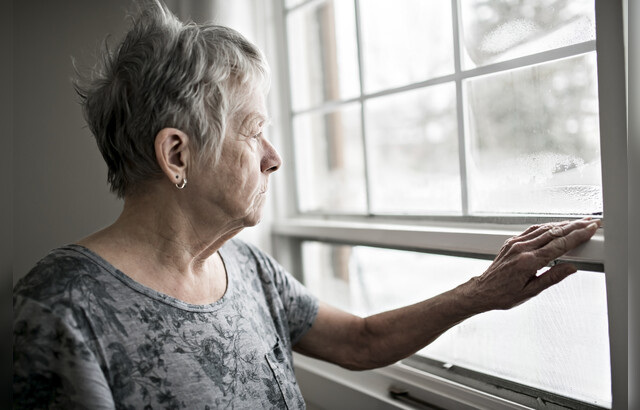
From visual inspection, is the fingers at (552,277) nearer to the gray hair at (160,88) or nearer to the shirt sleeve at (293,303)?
the shirt sleeve at (293,303)

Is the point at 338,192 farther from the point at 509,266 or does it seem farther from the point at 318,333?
the point at 509,266

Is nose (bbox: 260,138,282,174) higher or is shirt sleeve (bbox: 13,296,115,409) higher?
nose (bbox: 260,138,282,174)

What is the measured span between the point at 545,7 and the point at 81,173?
1142 millimetres

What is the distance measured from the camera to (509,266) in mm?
1014

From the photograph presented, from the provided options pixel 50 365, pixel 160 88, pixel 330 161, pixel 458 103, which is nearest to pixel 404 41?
pixel 458 103

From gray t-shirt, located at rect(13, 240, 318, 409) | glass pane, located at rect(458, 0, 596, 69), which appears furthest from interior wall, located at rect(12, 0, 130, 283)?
glass pane, located at rect(458, 0, 596, 69)

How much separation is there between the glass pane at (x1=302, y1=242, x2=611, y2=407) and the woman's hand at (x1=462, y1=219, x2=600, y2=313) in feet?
0.51

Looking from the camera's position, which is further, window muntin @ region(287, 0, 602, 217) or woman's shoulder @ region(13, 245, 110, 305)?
window muntin @ region(287, 0, 602, 217)

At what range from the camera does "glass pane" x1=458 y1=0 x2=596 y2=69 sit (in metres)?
1.06

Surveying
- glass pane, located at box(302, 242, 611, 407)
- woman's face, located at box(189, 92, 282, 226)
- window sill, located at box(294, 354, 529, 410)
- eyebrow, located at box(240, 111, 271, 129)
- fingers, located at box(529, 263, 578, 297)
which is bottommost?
window sill, located at box(294, 354, 529, 410)

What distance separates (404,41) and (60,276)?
1129 mm

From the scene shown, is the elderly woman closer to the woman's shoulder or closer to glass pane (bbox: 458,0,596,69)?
the woman's shoulder

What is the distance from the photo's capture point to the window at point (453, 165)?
1.09 m

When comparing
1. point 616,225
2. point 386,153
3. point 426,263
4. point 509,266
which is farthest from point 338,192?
point 616,225
